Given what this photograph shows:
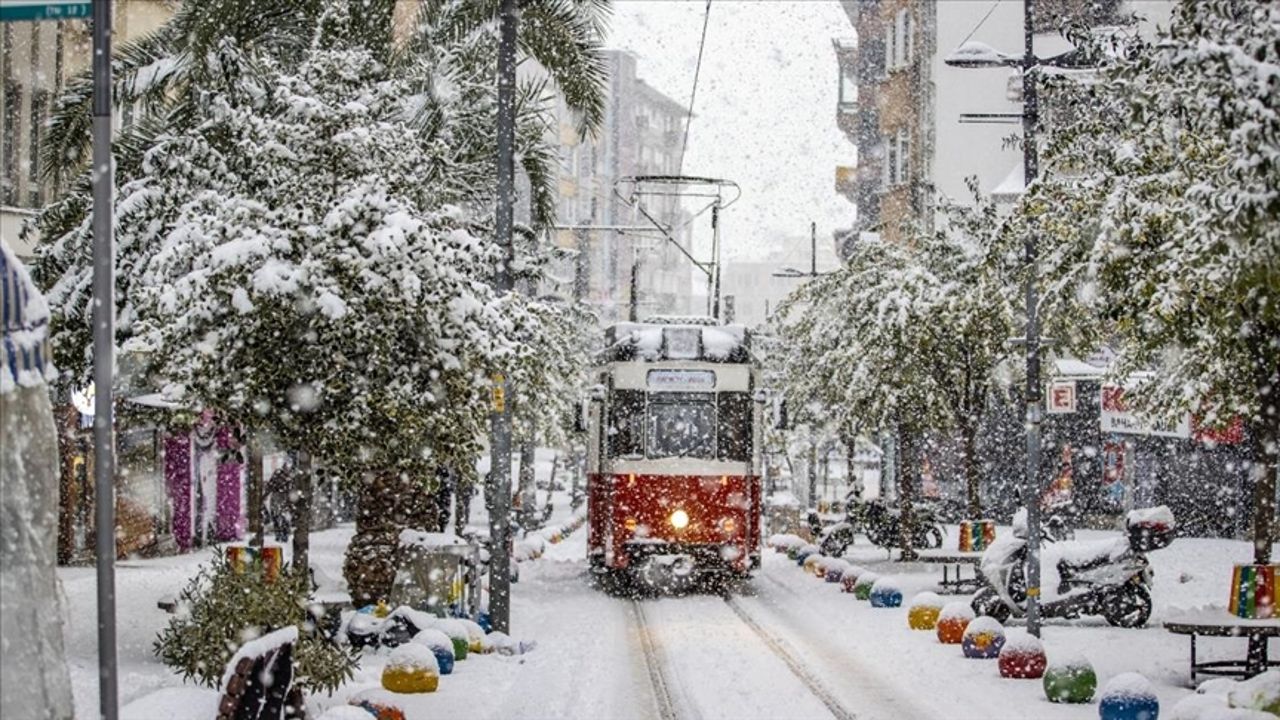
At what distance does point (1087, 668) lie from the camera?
13.6 metres

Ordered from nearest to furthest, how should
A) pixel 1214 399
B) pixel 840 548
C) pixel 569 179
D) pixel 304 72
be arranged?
1. pixel 304 72
2. pixel 1214 399
3. pixel 840 548
4. pixel 569 179

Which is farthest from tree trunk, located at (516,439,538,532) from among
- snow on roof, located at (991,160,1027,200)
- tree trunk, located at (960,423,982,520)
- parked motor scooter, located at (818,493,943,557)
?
tree trunk, located at (960,423,982,520)

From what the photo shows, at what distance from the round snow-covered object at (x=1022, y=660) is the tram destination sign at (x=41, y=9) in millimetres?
A: 11096

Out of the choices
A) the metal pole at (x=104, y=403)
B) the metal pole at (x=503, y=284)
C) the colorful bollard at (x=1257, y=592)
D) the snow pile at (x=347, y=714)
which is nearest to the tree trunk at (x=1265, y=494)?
the colorful bollard at (x=1257, y=592)

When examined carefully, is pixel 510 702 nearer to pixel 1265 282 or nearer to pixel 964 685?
pixel 964 685

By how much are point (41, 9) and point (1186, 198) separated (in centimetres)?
695

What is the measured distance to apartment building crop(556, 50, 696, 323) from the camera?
103000 mm

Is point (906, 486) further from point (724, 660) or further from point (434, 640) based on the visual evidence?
point (434, 640)

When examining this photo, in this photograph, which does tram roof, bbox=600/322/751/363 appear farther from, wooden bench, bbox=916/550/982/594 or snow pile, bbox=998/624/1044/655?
Answer: snow pile, bbox=998/624/1044/655

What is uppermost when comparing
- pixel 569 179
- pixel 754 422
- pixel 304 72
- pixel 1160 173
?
pixel 569 179

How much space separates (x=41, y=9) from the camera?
20.5ft

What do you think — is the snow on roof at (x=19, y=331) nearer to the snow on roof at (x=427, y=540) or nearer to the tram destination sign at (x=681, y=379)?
the snow on roof at (x=427, y=540)

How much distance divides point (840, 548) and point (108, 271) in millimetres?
27718

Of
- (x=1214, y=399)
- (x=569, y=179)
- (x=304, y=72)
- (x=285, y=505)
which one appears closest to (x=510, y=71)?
(x=304, y=72)
